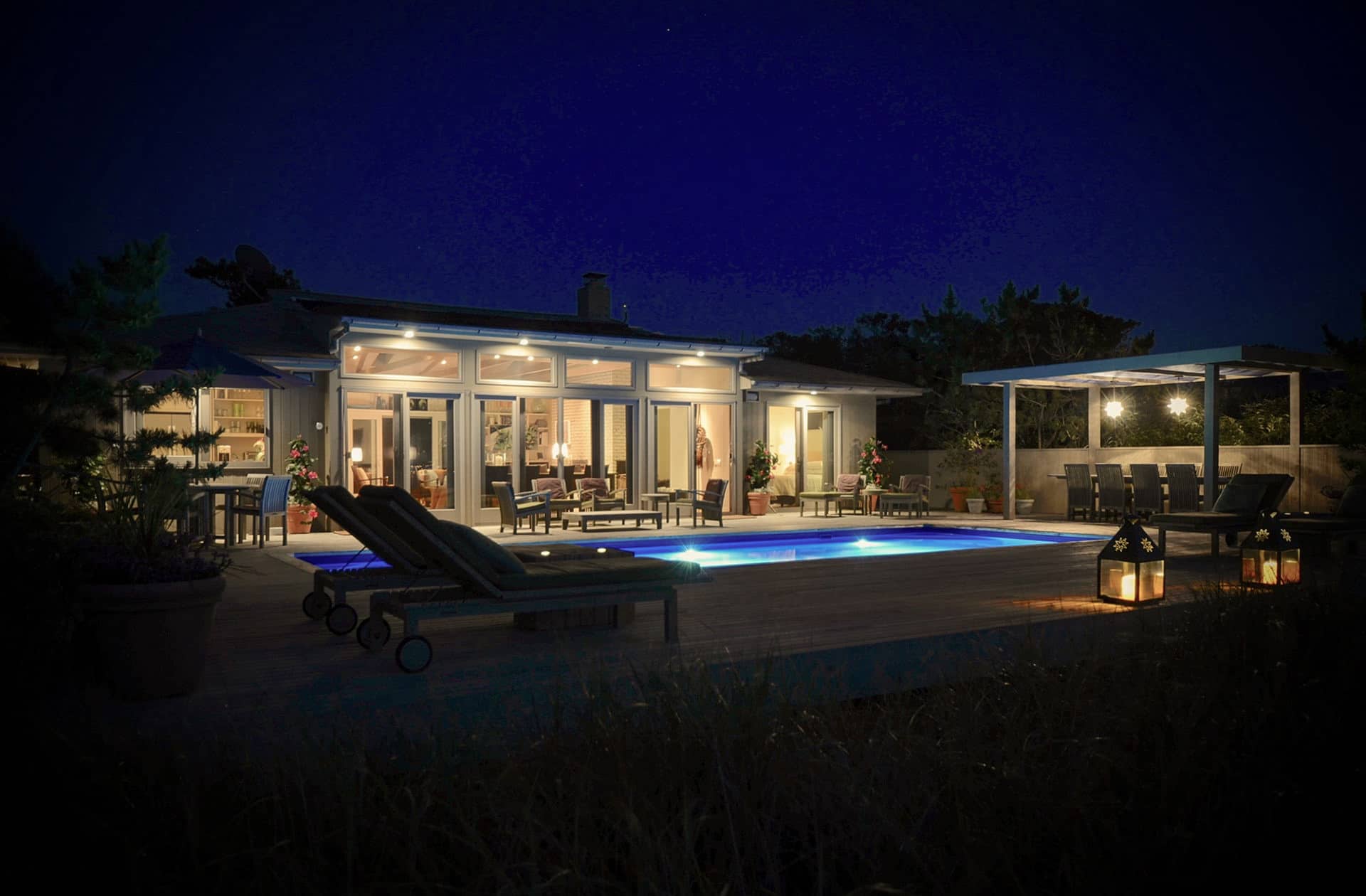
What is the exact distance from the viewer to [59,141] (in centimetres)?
1140

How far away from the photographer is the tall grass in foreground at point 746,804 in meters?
2.11

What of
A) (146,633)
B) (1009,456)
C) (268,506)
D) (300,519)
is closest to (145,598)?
(146,633)

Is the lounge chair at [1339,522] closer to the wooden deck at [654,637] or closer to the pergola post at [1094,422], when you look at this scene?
the wooden deck at [654,637]

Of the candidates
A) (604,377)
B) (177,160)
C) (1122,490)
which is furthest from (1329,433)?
(177,160)

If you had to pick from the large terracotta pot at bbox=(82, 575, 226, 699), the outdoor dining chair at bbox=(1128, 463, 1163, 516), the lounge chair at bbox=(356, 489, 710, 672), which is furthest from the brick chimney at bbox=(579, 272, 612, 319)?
the large terracotta pot at bbox=(82, 575, 226, 699)

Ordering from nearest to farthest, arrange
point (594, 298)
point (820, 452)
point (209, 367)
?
point (209, 367) → point (820, 452) → point (594, 298)

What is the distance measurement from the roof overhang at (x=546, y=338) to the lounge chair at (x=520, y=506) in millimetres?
2302

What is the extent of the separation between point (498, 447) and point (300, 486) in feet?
10.2

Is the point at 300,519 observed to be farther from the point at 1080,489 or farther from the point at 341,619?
the point at 1080,489

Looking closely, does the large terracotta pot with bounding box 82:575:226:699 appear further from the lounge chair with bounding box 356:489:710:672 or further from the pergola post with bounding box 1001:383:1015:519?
the pergola post with bounding box 1001:383:1015:519

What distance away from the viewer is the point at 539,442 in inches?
596

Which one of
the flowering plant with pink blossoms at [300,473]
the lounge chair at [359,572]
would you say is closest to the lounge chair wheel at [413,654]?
the lounge chair at [359,572]

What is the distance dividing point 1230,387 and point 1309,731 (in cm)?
2305

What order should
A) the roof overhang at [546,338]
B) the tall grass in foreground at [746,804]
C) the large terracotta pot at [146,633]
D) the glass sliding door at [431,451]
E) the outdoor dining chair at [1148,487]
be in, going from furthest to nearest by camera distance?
the outdoor dining chair at [1148,487] → the glass sliding door at [431,451] → the roof overhang at [546,338] → the large terracotta pot at [146,633] → the tall grass in foreground at [746,804]
